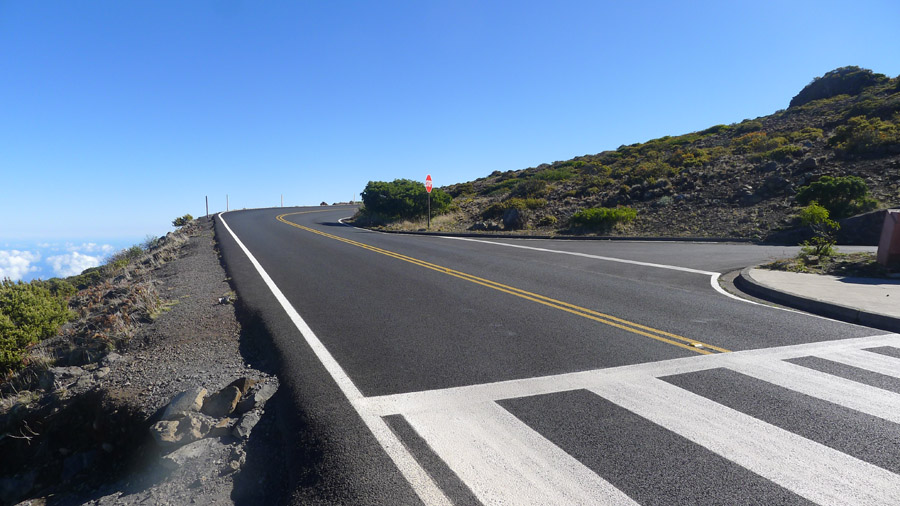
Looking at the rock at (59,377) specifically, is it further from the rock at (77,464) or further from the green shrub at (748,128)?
the green shrub at (748,128)

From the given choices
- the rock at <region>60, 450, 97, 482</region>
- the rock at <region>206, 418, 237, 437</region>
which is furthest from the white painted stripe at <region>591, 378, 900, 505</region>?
the rock at <region>60, 450, 97, 482</region>

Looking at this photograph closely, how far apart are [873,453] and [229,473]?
14.4 feet

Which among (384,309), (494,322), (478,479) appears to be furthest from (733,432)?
(384,309)

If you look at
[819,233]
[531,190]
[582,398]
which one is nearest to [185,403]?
[582,398]

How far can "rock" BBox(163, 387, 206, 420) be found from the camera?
4.10 m

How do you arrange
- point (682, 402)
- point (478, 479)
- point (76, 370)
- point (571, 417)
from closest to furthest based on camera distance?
1. point (478, 479)
2. point (571, 417)
3. point (682, 402)
4. point (76, 370)

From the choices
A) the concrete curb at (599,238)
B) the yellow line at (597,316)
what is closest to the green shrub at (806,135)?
the concrete curb at (599,238)

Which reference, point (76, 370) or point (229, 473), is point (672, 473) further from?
point (76, 370)

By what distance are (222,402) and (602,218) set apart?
19.9m

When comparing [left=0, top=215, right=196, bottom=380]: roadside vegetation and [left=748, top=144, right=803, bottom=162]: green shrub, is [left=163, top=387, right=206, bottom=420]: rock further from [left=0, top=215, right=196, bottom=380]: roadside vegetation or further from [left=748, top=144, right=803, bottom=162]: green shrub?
[left=748, top=144, right=803, bottom=162]: green shrub

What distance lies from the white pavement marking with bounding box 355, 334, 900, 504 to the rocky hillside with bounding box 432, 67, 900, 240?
1504 centimetres

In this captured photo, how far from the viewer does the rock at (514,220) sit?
25609mm

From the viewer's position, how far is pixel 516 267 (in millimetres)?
12320

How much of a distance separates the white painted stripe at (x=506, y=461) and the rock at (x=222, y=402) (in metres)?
1.69
